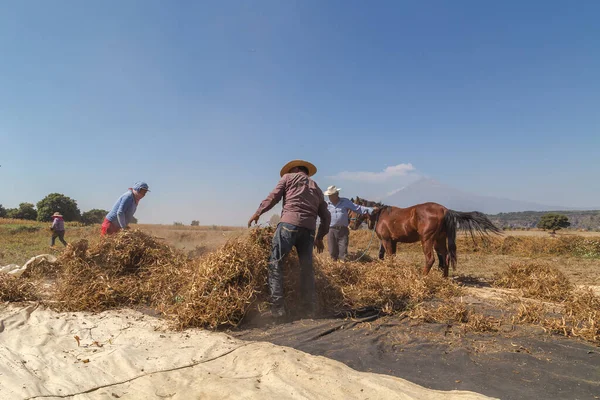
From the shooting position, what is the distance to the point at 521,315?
4.36 m

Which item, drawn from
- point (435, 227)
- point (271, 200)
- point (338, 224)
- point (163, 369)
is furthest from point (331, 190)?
point (163, 369)

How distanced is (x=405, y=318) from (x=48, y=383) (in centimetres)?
379

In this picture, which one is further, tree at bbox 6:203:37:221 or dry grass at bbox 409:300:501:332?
tree at bbox 6:203:37:221

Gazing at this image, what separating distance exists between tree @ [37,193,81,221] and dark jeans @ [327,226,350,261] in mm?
41209

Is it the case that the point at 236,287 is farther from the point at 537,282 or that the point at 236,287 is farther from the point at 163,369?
the point at 537,282

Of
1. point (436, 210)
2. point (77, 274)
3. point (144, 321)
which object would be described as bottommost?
point (144, 321)

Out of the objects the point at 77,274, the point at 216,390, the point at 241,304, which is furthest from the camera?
the point at 77,274

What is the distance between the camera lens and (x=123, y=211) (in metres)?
6.08

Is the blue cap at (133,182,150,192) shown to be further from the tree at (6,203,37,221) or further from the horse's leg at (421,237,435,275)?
the tree at (6,203,37,221)

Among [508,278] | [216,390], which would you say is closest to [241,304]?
[216,390]

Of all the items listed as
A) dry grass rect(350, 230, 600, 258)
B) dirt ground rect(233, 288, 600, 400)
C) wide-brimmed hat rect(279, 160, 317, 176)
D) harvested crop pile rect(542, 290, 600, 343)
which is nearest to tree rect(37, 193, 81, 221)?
dry grass rect(350, 230, 600, 258)

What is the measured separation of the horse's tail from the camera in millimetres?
7410

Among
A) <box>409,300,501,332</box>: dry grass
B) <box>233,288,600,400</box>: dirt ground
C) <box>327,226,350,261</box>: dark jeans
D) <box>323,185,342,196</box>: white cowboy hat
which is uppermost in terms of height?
<box>323,185,342,196</box>: white cowboy hat

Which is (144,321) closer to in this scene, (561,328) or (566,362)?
(566,362)
